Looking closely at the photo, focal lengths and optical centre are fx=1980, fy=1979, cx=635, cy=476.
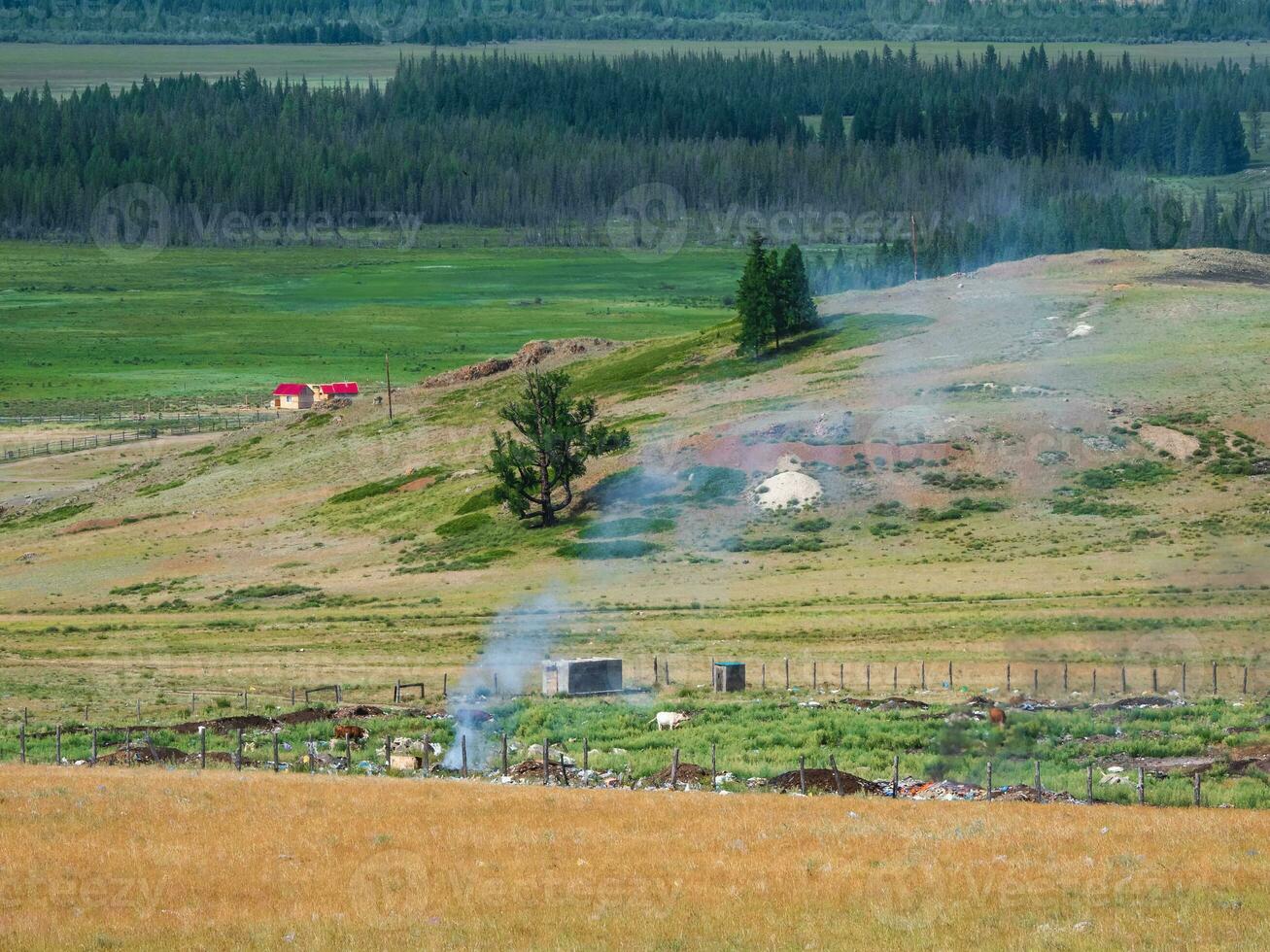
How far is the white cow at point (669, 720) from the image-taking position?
46844 millimetres

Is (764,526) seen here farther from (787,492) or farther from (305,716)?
(305,716)

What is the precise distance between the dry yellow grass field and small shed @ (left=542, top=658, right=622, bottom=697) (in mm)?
18255

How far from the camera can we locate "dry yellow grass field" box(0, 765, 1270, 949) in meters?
25.3

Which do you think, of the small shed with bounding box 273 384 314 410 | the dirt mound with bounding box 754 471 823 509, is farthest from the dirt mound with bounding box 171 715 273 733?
the small shed with bounding box 273 384 314 410

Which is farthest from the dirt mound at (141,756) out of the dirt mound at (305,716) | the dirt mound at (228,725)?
the dirt mound at (305,716)

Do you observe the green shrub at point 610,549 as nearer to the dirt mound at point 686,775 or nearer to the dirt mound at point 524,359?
the dirt mound at point 686,775

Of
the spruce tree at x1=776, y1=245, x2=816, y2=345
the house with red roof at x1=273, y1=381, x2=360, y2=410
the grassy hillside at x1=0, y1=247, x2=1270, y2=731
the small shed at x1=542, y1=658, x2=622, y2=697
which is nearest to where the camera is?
the small shed at x1=542, y1=658, x2=622, y2=697

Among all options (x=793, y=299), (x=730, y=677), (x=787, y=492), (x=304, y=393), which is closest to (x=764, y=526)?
(x=787, y=492)

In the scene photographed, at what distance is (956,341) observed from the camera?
11212 cm

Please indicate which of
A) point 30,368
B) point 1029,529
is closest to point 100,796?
point 1029,529

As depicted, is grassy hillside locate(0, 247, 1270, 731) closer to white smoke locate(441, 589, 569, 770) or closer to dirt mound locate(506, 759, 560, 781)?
white smoke locate(441, 589, 569, 770)

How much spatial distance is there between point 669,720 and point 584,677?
24.6 feet

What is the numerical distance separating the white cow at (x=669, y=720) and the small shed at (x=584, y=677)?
20.4ft

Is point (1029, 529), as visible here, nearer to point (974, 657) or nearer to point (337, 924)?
point (974, 657)
